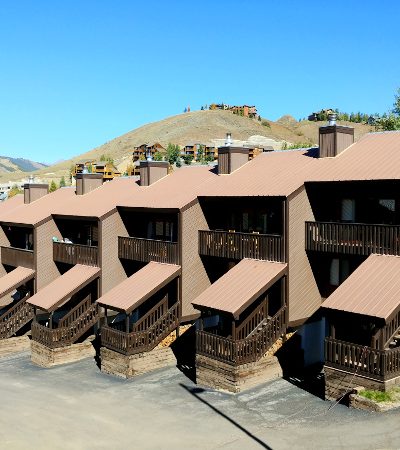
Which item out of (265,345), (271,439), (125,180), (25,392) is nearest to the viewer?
(271,439)

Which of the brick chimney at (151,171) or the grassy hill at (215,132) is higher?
the grassy hill at (215,132)

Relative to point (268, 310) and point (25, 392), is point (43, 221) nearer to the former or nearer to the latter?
point (25, 392)

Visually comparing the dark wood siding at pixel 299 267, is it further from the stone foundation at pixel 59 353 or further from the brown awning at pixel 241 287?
the stone foundation at pixel 59 353

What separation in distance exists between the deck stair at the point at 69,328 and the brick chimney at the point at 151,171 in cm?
862

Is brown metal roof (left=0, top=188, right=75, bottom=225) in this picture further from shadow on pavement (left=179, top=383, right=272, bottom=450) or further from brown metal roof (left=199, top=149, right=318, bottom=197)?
shadow on pavement (left=179, top=383, right=272, bottom=450)

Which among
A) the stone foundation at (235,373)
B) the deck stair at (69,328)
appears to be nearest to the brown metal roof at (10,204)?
the deck stair at (69,328)

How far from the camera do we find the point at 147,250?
2995cm

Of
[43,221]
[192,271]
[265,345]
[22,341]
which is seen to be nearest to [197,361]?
[265,345]

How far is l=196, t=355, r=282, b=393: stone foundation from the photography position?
22.2 metres

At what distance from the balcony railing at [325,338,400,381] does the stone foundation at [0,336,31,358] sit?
67.5 feet

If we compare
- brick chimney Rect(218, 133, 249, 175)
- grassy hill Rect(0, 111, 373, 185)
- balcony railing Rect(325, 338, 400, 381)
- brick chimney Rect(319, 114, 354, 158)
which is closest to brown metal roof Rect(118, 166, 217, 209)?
brick chimney Rect(218, 133, 249, 175)

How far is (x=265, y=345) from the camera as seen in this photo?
75.6 feet

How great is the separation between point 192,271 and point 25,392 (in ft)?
31.5

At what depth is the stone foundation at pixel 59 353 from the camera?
96.3ft
